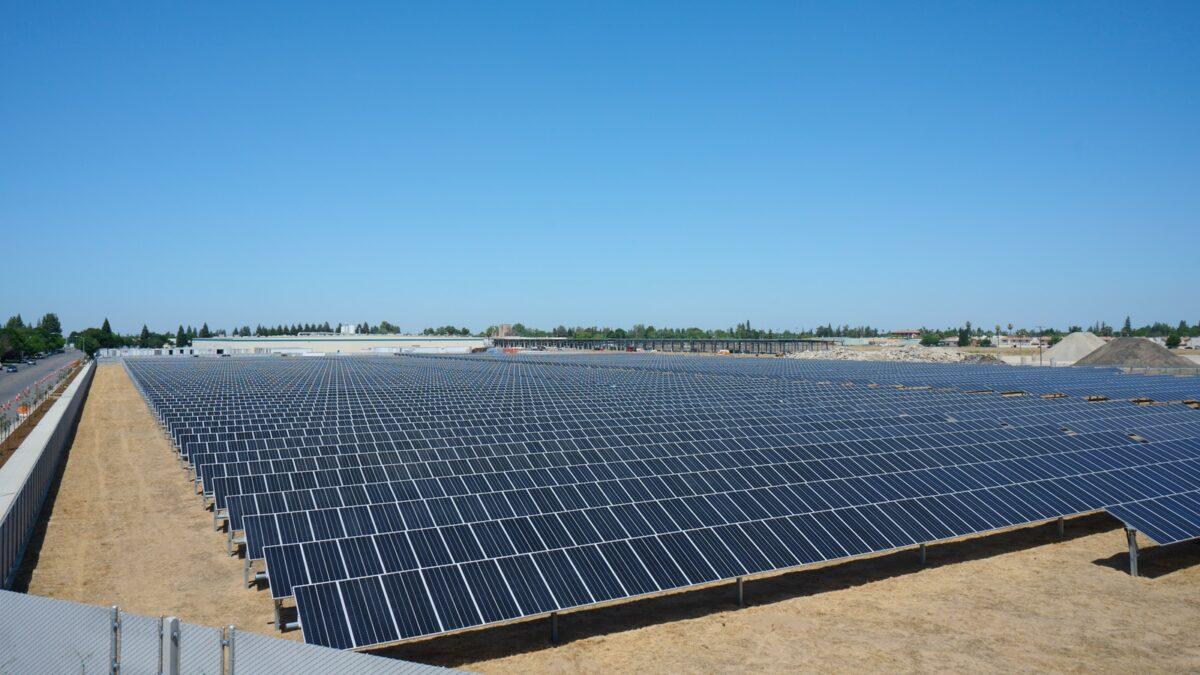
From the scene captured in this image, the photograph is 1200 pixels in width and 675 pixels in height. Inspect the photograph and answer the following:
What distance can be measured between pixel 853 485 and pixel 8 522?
1973 cm

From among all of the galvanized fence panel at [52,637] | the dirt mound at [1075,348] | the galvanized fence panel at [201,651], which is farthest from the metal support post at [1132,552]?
the dirt mound at [1075,348]

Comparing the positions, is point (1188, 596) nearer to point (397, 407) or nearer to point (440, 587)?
point (440, 587)

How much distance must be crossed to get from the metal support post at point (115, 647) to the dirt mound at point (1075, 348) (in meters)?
115

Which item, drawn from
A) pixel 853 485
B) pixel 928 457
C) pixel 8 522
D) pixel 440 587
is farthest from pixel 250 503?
pixel 928 457

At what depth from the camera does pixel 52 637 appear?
8492 mm

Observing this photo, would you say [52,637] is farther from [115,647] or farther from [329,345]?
[329,345]

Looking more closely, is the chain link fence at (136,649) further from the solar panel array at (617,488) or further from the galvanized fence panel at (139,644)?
the solar panel array at (617,488)

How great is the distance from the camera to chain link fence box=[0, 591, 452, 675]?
7273mm

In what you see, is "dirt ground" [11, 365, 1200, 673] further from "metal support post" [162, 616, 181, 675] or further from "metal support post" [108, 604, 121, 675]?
"metal support post" [162, 616, 181, 675]

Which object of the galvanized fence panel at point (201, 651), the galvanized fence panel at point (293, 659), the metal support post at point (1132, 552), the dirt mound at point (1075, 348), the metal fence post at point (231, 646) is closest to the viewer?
the galvanized fence panel at point (293, 659)

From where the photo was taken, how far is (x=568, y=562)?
1378cm

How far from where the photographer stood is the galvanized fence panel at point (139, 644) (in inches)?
310

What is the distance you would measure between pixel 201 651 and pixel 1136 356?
10070 cm

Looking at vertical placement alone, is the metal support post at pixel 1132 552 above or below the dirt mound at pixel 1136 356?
below
